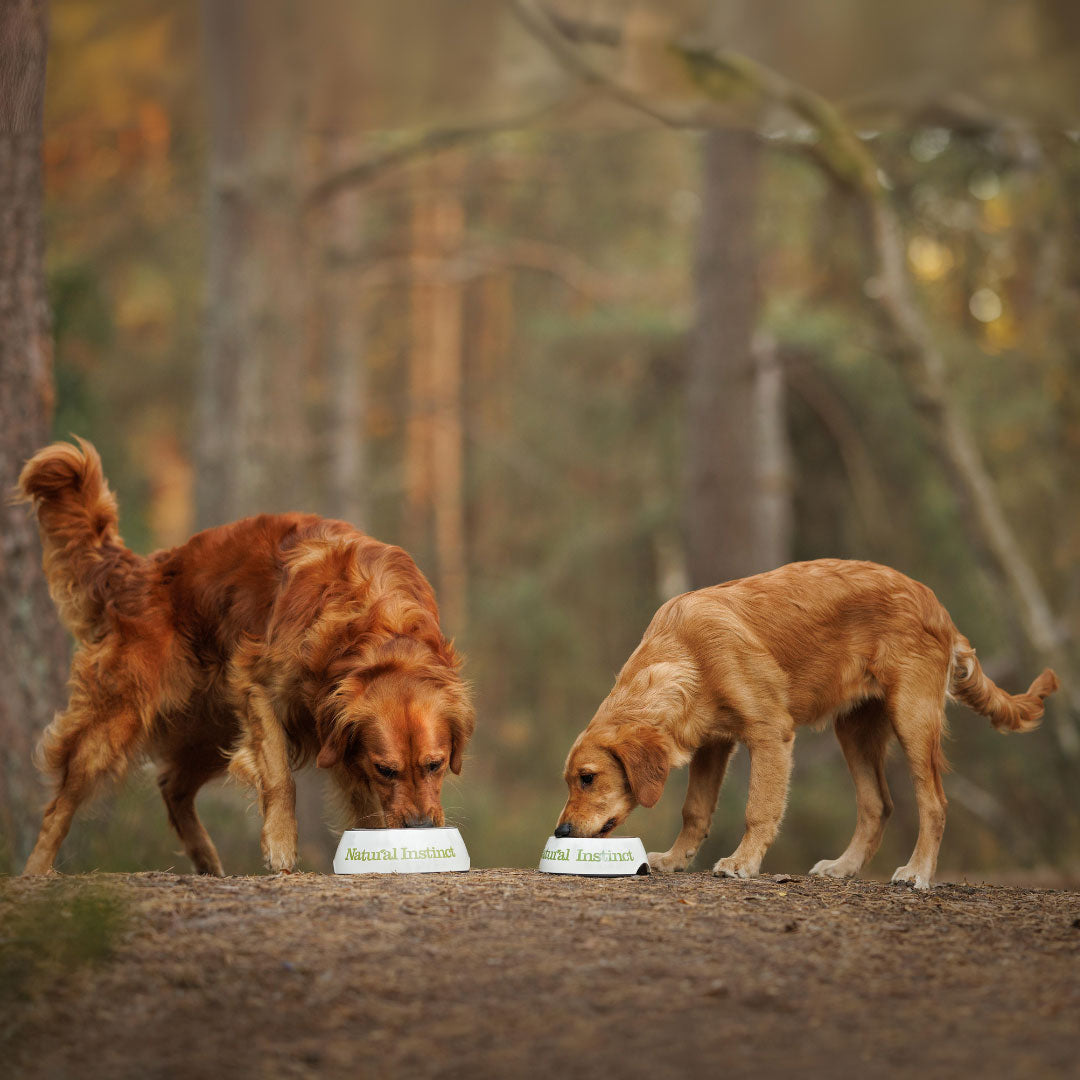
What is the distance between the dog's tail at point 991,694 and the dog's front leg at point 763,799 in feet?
3.14

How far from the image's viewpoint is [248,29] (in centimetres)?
1237

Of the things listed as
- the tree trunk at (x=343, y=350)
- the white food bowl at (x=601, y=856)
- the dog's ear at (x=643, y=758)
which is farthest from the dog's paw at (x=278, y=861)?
the tree trunk at (x=343, y=350)

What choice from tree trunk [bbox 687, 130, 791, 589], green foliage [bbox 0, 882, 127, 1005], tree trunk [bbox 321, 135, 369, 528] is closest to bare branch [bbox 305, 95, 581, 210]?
tree trunk [bbox 687, 130, 791, 589]

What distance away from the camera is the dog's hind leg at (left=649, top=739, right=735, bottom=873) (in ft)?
20.1

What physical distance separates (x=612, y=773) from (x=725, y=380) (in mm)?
9544

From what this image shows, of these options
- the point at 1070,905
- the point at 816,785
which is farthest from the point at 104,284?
the point at 1070,905

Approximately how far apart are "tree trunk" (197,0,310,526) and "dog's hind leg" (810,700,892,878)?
8.64m

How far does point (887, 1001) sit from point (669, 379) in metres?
15.3

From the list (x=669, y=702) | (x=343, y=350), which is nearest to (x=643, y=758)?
(x=669, y=702)

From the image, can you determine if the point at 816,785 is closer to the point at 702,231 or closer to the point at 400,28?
the point at 702,231

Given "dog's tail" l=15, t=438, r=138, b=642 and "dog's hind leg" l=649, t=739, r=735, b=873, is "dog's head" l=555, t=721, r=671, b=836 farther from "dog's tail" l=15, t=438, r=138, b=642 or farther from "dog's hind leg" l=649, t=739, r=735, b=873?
"dog's tail" l=15, t=438, r=138, b=642

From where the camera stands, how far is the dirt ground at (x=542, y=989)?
3.34m

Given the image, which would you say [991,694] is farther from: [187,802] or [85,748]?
[85,748]

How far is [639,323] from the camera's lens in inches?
731
